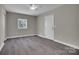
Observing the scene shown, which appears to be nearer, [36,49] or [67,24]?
[36,49]

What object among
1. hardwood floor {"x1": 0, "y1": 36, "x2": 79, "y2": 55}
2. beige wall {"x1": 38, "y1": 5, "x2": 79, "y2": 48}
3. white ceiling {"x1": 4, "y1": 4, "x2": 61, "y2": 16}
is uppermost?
white ceiling {"x1": 4, "y1": 4, "x2": 61, "y2": 16}

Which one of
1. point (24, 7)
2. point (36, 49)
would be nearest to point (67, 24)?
point (36, 49)

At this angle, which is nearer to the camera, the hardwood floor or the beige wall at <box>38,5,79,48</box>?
the hardwood floor

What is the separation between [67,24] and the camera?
330 cm

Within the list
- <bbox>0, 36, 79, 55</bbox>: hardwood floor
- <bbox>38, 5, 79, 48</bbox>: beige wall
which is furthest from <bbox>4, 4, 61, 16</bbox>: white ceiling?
<bbox>0, 36, 79, 55</bbox>: hardwood floor

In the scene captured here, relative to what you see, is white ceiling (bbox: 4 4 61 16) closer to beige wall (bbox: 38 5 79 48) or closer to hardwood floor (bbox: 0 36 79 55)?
beige wall (bbox: 38 5 79 48)

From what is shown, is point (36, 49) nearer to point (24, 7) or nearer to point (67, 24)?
point (24, 7)

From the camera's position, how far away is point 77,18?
9.27ft

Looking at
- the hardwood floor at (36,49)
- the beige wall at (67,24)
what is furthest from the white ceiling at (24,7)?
the hardwood floor at (36,49)

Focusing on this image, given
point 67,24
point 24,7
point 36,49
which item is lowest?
point 36,49

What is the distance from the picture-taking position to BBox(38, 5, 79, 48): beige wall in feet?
9.52

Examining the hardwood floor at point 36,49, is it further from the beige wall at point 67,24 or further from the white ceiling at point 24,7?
the white ceiling at point 24,7
